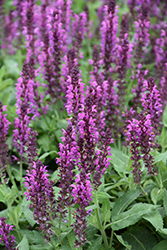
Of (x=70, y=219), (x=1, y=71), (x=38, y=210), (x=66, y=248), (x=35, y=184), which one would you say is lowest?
(x=66, y=248)

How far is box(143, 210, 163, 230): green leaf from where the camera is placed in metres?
3.27

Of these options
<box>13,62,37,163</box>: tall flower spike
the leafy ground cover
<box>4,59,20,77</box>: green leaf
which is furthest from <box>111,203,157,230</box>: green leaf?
<box>4,59,20,77</box>: green leaf

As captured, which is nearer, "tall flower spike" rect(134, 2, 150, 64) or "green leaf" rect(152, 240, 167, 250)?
"green leaf" rect(152, 240, 167, 250)

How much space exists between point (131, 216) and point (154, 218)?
0.26 metres

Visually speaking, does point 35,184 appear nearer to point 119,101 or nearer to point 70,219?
point 70,219

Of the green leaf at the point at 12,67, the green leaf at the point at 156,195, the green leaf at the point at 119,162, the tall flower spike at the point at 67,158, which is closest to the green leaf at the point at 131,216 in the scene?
the green leaf at the point at 156,195

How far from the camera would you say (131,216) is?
11.1ft

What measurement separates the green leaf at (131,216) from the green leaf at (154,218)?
0.20 ft

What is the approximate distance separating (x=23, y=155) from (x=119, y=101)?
1804mm

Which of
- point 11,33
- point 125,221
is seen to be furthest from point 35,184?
point 11,33

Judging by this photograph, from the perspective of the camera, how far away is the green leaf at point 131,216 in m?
3.29

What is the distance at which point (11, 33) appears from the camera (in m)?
7.76

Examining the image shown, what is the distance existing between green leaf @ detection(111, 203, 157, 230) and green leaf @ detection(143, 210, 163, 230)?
6cm

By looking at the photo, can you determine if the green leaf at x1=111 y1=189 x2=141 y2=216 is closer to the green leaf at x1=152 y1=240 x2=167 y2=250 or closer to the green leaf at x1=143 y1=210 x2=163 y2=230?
the green leaf at x1=143 y1=210 x2=163 y2=230
